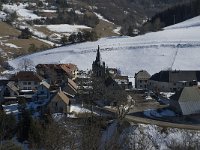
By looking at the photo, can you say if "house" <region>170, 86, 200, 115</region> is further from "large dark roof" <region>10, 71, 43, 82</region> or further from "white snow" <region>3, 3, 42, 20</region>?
"white snow" <region>3, 3, 42, 20</region>

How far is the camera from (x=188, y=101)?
3453cm

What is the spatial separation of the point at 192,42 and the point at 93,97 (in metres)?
33.4

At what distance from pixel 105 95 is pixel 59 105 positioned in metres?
4.23

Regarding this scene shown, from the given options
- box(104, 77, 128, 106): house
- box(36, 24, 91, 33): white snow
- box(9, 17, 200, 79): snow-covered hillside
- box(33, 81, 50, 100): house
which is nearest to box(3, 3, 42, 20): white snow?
box(36, 24, 91, 33): white snow

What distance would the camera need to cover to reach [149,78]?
155ft

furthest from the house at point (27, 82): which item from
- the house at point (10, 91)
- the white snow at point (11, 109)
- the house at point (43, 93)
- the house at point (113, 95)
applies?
the house at point (113, 95)

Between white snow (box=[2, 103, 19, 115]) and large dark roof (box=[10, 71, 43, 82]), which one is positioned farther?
large dark roof (box=[10, 71, 43, 82])

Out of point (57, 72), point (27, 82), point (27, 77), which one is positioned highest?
point (57, 72)

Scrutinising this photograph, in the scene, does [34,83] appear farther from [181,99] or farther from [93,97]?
[181,99]

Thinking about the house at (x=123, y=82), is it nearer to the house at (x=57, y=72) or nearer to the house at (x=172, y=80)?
the house at (x=172, y=80)

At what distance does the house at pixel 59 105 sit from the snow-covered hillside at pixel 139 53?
78.7ft

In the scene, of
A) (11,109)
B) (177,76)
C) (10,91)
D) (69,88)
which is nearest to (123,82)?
(177,76)

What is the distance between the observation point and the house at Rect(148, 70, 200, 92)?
1742 inches

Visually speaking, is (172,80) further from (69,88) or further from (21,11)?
(21,11)
